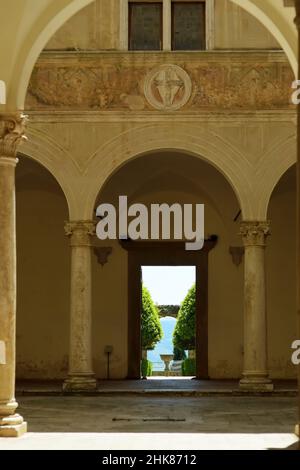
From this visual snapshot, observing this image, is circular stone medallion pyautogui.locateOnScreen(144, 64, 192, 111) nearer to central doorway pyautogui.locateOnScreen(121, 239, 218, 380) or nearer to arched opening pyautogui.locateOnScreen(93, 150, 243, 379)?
arched opening pyautogui.locateOnScreen(93, 150, 243, 379)

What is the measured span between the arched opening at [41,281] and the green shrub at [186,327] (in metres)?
12.0

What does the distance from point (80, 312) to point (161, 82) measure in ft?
14.2

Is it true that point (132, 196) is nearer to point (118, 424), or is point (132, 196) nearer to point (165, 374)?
point (118, 424)

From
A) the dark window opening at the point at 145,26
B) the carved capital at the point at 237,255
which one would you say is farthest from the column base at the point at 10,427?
the carved capital at the point at 237,255

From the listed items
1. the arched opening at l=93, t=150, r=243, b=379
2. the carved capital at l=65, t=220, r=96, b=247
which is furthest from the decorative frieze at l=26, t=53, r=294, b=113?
the arched opening at l=93, t=150, r=243, b=379

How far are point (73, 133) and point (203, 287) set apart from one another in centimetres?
537

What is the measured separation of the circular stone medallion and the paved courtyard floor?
518cm

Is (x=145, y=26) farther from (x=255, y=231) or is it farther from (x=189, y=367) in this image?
(x=189, y=367)

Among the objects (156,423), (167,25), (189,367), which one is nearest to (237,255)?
(167,25)

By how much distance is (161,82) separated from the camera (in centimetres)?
1708

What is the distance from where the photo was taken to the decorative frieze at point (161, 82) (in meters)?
17.1

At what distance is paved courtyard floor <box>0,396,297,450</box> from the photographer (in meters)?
8.90

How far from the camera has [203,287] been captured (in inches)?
823
